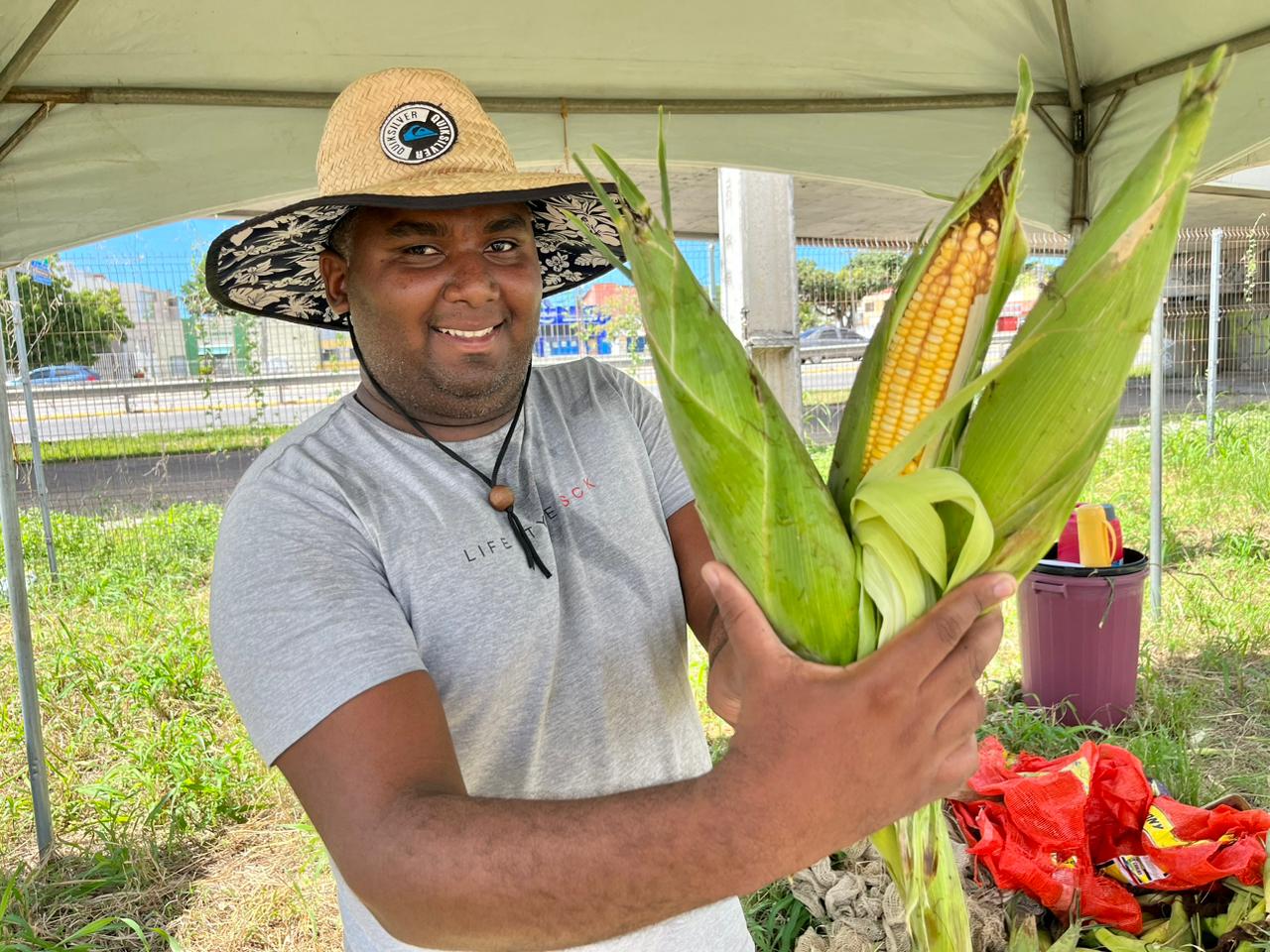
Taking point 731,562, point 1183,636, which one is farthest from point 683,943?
point 1183,636

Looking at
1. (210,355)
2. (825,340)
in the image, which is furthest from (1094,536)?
(825,340)

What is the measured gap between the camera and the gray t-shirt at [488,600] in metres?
1.00

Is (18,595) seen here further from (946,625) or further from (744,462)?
(946,625)

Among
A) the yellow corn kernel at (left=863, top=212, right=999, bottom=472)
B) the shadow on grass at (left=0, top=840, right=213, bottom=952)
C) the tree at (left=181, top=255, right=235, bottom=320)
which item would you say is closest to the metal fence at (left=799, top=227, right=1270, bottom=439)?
the tree at (left=181, top=255, right=235, bottom=320)

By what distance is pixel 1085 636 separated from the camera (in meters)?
3.65

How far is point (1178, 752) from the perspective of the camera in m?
3.31

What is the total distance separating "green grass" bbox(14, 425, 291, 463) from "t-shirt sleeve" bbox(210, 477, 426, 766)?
7.12 meters

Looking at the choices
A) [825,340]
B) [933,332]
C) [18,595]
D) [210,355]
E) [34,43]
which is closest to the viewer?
[933,332]

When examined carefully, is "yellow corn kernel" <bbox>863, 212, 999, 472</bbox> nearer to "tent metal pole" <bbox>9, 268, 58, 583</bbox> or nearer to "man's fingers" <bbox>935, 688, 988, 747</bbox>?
"man's fingers" <bbox>935, 688, 988, 747</bbox>

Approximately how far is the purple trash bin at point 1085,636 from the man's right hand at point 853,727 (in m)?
3.10

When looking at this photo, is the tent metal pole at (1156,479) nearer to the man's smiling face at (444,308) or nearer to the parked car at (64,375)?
the man's smiling face at (444,308)

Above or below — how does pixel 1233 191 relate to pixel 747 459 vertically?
above

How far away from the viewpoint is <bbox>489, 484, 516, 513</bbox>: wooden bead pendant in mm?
1284

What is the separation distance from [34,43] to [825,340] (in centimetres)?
1342
